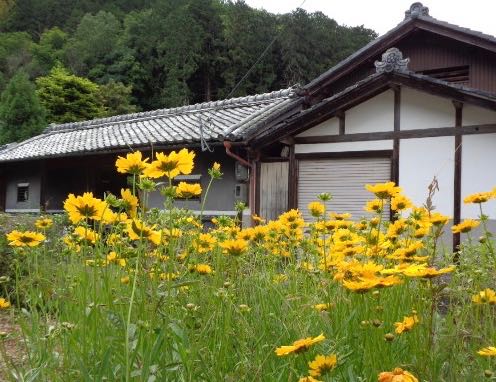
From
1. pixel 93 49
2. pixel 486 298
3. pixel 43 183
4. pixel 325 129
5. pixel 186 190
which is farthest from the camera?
pixel 93 49

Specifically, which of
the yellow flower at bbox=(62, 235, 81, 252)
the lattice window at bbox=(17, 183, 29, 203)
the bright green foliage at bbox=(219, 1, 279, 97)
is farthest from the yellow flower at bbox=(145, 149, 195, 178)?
the bright green foliage at bbox=(219, 1, 279, 97)

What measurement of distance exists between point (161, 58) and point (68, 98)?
15.6 feet

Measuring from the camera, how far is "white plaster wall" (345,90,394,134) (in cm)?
634

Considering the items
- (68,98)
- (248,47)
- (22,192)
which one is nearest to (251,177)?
(22,192)

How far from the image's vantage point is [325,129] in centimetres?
679

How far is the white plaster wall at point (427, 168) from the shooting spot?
5820mm

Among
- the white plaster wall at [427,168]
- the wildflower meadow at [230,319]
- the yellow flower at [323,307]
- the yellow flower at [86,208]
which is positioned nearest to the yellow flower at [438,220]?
the wildflower meadow at [230,319]

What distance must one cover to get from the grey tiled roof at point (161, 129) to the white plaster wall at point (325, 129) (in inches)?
36.3

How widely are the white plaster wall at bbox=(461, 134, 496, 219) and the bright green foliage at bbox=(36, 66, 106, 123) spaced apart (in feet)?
55.6

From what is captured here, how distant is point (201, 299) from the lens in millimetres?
1467

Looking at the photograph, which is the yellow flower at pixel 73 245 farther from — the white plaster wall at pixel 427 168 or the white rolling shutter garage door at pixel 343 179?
the white rolling shutter garage door at pixel 343 179

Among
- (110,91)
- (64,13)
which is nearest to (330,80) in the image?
(110,91)

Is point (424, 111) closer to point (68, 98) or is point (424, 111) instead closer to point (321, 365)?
point (321, 365)

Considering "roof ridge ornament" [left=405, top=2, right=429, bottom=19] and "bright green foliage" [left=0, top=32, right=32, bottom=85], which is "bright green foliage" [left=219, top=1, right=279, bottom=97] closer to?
"bright green foliage" [left=0, top=32, right=32, bottom=85]
